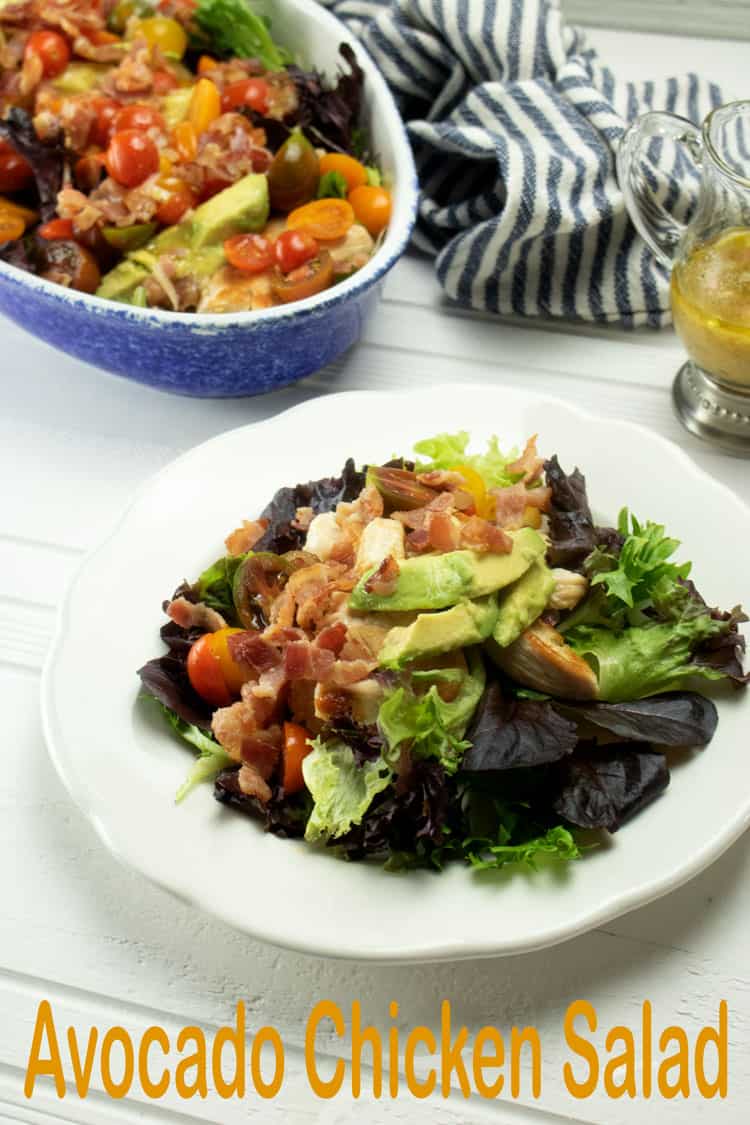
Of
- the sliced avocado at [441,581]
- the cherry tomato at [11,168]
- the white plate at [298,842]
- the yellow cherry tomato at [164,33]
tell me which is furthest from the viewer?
the yellow cherry tomato at [164,33]

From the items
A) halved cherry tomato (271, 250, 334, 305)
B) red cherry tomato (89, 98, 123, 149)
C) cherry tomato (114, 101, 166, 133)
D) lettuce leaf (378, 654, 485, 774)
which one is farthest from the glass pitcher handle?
lettuce leaf (378, 654, 485, 774)

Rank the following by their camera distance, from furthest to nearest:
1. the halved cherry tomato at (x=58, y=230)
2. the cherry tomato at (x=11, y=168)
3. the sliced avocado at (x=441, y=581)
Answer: the cherry tomato at (x=11, y=168)
the halved cherry tomato at (x=58, y=230)
the sliced avocado at (x=441, y=581)

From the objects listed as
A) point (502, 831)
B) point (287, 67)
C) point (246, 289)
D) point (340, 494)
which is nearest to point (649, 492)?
point (340, 494)

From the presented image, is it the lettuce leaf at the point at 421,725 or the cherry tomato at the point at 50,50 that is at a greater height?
the cherry tomato at the point at 50,50

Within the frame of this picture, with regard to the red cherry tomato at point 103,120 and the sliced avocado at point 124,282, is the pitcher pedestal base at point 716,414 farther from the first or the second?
the red cherry tomato at point 103,120

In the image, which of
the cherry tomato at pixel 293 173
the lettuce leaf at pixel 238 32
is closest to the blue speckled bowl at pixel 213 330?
the cherry tomato at pixel 293 173

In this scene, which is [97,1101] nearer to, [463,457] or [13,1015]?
[13,1015]
